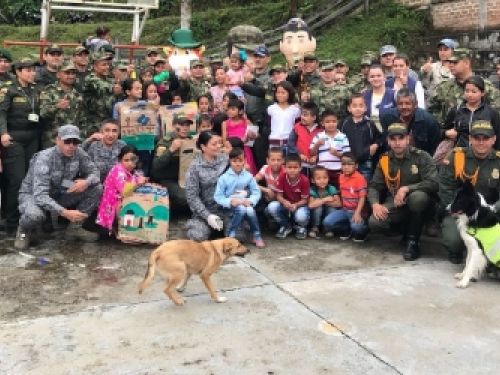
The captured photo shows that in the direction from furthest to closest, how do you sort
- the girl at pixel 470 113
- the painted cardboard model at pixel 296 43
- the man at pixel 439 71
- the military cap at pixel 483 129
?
the painted cardboard model at pixel 296 43 → the man at pixel 439 71 → the girl at pixel 470 113 → the military cap at pixel 483 129

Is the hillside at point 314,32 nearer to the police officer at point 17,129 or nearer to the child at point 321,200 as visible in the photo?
the child at point 321,200

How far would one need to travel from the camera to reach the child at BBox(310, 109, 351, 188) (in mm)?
6484

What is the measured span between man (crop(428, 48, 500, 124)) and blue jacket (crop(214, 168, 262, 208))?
226 centimetres

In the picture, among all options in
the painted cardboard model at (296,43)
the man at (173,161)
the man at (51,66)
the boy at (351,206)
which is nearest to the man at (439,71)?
the painted cardboard model at (296,43)

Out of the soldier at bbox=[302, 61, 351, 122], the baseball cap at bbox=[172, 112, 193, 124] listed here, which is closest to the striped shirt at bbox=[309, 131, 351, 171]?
the soldier at bbox=[302, 61, 351, 122]

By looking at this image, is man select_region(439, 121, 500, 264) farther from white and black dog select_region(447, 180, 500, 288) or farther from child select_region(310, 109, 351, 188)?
child select_region(310, 109, 351, 188)

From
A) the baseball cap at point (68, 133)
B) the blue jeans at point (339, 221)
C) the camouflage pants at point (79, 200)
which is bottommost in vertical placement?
the blue jeans at point (339, 221)

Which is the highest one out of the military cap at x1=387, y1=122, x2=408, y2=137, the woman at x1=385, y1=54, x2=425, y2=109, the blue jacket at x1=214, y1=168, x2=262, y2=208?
the woman at x1=385, y1=54, x2=425, y2=109

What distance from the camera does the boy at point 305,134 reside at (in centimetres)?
666

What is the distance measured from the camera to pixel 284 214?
253 inches

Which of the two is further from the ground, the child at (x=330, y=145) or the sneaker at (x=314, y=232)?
the child at (x=330, y=145)

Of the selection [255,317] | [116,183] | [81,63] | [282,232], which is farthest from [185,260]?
[81,63]

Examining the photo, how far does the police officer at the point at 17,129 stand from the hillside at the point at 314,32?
8959 mm

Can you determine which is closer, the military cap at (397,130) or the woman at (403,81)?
the military cap at (397,130)
